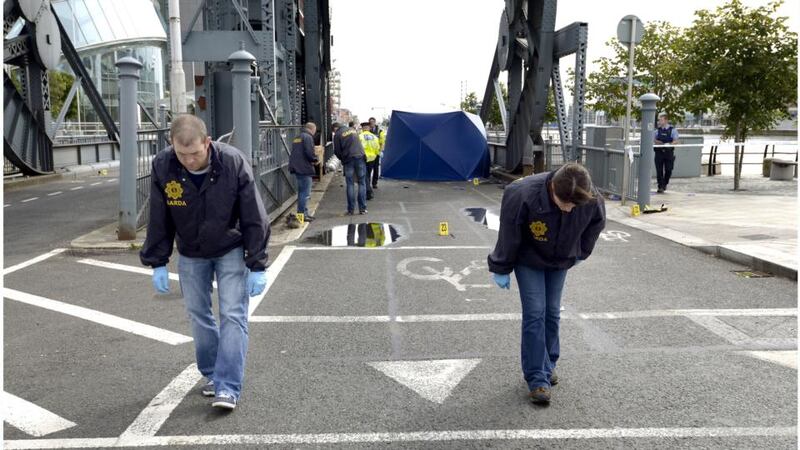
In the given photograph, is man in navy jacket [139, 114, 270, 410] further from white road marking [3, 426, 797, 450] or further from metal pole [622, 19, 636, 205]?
metal pole [622, 19, 636, 205]

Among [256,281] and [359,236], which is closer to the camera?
[256,281]

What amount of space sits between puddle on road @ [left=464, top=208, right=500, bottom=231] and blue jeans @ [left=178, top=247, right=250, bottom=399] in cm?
791

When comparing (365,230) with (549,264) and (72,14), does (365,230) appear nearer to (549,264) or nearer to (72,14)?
(549,264)

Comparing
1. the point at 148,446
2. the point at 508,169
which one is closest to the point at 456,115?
the point at 508,169

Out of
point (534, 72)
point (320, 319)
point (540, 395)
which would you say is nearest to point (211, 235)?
point (540, 395)

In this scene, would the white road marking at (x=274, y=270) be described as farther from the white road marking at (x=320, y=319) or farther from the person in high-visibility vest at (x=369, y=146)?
the person in high-visibility vest at (x=369, y=146)

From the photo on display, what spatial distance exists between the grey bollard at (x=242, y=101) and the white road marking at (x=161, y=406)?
5.94 metres

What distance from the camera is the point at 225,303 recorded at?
14.6ft

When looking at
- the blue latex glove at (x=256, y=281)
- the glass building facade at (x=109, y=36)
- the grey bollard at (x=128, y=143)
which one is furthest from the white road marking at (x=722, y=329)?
the glass building facade at (x=109, y=36)

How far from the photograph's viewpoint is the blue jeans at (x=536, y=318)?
4.59m

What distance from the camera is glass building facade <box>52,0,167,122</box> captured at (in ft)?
181

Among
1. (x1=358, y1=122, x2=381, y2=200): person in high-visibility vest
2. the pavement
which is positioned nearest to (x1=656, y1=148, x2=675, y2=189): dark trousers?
(x1=358, y1=122, x2=381, y2=200): person in high-visibility vest

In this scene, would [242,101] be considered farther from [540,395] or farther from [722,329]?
[540,395]

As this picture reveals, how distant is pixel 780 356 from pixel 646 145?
8397 mm
